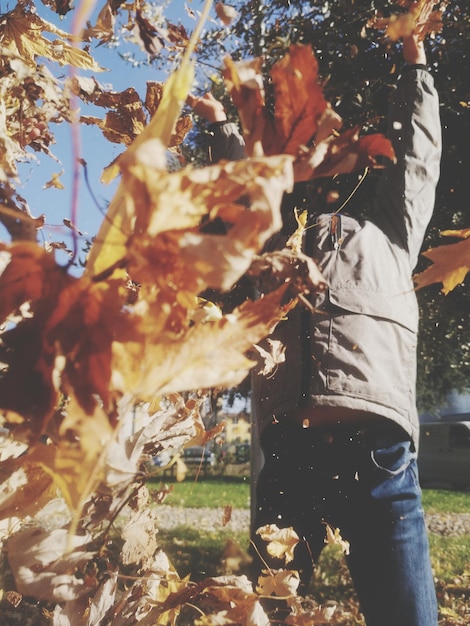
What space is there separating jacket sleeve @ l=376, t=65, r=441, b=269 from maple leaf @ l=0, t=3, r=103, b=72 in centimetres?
93

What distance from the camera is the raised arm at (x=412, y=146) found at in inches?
61.2

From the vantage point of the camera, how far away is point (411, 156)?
5.10 ft

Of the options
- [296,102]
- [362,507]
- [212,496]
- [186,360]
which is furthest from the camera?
[212,496]

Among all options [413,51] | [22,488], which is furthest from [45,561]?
[413,51]

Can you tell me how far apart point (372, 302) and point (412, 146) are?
501mm

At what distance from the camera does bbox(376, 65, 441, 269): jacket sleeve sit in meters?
1.56

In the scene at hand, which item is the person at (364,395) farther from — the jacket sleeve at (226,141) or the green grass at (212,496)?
the green grass at (212,496)

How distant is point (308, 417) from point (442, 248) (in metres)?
0.78

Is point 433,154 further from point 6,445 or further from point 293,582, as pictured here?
point 6,445

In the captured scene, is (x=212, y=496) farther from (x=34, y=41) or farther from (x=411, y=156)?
(x=34, y=41)

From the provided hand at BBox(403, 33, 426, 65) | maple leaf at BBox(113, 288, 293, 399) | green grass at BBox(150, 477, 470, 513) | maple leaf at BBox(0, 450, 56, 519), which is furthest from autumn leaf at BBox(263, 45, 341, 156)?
green grass at BBox(150, 477, 470, 513)

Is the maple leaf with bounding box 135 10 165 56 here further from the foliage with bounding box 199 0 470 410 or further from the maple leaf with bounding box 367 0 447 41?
the foliage with bounding box 199 0 470 410

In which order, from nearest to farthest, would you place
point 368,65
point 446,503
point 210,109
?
point 210,109 → point 368,65 → point 446,503

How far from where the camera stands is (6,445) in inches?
34.4
